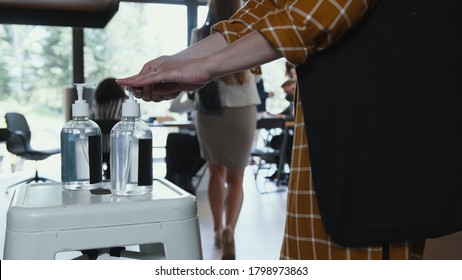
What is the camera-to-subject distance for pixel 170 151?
14.3ft

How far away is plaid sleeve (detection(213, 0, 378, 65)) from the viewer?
649 mm

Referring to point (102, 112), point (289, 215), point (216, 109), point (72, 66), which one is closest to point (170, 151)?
point (102, 112)

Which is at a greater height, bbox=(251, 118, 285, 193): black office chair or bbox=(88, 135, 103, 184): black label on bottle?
bbox=(88, 135, 103, 184): black label on bottle

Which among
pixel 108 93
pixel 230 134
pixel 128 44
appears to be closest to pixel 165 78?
pixel 230 134

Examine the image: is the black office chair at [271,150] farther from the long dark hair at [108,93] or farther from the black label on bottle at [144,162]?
the black label on bottle at [144,162]

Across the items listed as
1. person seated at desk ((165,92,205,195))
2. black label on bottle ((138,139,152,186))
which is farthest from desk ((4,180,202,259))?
person seated at desk ((165,92,205,195))

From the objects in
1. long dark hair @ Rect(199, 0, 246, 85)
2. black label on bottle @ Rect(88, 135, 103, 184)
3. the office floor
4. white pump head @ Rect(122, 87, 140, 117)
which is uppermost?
long dark hair @ Rect(199, 0, 246, 85)

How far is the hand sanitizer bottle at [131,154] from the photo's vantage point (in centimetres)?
86

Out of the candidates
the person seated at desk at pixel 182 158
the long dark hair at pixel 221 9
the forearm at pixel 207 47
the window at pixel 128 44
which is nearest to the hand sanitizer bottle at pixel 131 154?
the forearm at pixel 207 47

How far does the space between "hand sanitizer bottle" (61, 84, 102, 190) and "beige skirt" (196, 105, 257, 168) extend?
1788mm

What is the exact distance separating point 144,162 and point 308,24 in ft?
1.15

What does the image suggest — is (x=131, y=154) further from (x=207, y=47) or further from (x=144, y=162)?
(x=207, y=47)

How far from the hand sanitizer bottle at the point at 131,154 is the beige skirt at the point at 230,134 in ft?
5.95

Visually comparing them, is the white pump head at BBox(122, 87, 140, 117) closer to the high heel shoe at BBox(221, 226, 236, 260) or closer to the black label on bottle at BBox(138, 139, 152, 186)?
the black label on bottle at BBox(138, 139, 152, 186)
